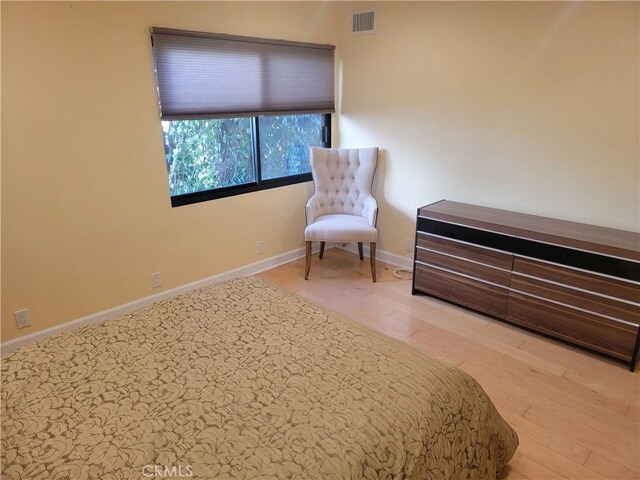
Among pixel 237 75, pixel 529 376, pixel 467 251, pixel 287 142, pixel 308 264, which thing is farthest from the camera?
pixel 287 142

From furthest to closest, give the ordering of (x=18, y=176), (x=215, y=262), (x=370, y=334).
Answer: (x=215, y=262) < (x=18, y=176) < (x=370, y=334)

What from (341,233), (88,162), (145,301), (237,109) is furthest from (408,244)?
(88,162)

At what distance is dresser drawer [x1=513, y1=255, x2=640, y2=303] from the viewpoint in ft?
8.16

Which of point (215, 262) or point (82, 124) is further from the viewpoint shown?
point (215, 262)

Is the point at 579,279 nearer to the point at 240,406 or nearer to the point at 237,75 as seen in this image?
the point at 240,406

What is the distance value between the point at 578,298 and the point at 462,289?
78cm

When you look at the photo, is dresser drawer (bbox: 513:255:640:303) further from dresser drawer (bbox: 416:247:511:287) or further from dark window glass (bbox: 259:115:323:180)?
dark window glass (bbox: 259:115:323:180)

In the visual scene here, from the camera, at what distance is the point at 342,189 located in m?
4.10

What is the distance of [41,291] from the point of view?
9.04 feet

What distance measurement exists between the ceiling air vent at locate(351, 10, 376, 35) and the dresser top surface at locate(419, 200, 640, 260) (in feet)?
5.66

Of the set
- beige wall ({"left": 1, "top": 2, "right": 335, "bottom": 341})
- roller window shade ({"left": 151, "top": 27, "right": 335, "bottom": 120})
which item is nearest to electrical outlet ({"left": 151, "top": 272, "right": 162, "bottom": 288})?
beige wall ({"left": 1, "top": 2, "right": 335, "bottom": 341})

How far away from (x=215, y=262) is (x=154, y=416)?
232 cm

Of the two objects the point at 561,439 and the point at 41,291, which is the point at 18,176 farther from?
the point at 561,439

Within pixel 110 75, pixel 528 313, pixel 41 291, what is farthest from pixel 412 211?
pixel 41 291
